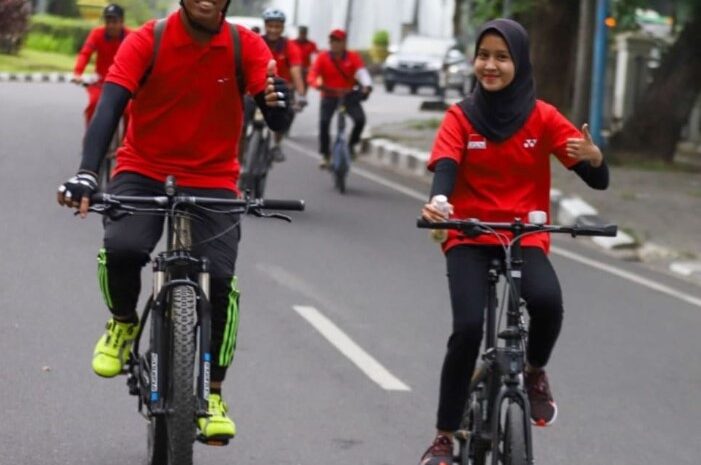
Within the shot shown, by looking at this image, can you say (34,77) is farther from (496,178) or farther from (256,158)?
(496,178)

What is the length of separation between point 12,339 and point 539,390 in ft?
12.4

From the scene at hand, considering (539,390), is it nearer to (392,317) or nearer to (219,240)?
(219,240)

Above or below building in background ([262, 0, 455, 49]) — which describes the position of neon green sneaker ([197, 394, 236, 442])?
above

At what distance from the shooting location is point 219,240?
6219 mm

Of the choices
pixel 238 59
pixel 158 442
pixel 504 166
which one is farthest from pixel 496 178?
pixel 158 442

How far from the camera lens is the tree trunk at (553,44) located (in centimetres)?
2659

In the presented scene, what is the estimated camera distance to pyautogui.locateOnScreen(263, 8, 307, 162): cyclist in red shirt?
58.5ft

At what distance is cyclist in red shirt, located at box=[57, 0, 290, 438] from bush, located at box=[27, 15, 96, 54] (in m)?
54.6

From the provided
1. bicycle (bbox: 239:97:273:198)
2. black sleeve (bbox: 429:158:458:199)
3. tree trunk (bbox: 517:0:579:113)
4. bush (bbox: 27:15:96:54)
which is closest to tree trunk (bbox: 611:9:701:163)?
tree trunk (bbox: 517:0:579:113)

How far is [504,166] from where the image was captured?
620 cm

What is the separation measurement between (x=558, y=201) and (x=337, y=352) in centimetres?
868

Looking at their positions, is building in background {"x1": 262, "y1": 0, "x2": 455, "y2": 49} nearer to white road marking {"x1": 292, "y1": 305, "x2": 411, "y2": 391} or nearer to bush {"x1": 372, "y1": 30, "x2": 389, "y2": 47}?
bush {"x1": 372, "y1": 30, "x2": 389, "y2": 47}

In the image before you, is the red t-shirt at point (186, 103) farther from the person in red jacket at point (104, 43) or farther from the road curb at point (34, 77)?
the road curb at point (34, 77)

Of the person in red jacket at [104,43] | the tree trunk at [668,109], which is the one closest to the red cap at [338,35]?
the person in red jacket at [104,43]
